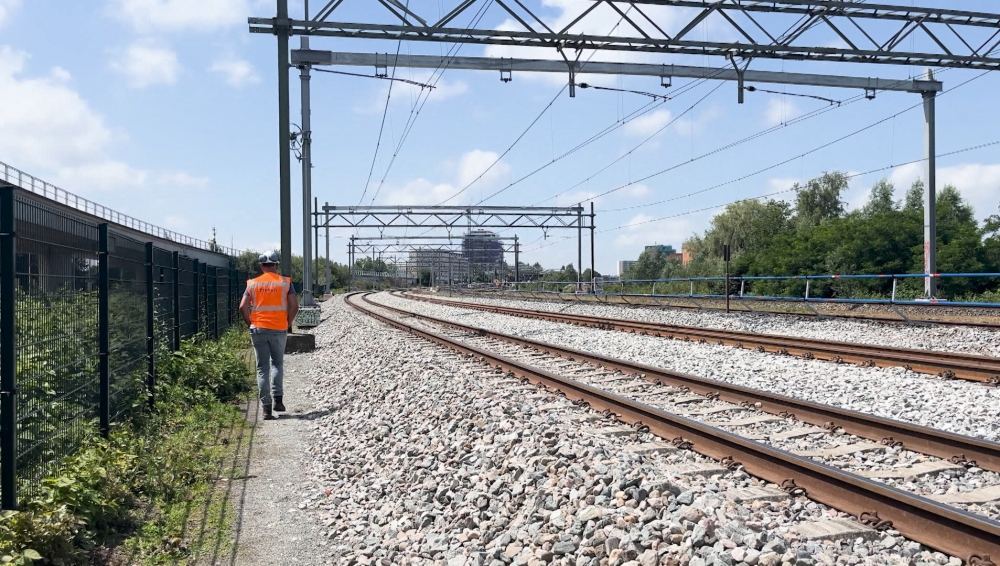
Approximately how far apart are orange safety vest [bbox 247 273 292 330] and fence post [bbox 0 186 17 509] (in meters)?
4.66

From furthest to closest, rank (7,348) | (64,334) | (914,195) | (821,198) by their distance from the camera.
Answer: (821,198), (914,195), (64,334), (7,348)

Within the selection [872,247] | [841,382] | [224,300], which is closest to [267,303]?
[841,382]

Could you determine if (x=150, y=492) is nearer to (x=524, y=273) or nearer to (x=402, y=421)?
(x=402, y=421)

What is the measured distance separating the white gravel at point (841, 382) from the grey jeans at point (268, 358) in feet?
19.2

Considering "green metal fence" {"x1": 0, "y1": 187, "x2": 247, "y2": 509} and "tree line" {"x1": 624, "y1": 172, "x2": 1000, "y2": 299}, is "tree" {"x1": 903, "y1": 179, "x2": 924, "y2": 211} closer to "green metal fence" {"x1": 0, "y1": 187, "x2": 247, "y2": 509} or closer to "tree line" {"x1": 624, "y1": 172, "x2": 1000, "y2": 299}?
"tree line" {"x1": 624, "y1": 172, "x2": 1000, "y2": 299}

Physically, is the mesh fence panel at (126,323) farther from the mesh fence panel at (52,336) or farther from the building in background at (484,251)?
the building in background at (484,251)

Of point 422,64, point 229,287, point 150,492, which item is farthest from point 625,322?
point 150,492

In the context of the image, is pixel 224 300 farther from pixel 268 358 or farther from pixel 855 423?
pixel 855 423

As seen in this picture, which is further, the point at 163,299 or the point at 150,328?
the point at 163,299

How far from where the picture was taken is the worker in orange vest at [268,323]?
9.15 meters

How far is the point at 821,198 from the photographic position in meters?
62.3

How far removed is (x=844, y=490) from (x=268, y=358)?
21.7 feet

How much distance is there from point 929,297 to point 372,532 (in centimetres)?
2013

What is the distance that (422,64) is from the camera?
1817 centimetres
